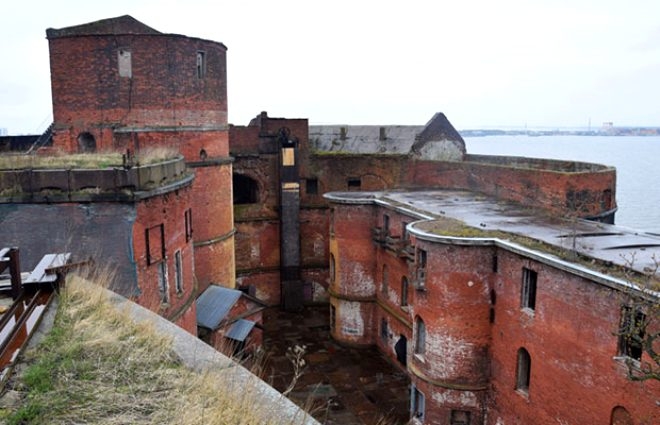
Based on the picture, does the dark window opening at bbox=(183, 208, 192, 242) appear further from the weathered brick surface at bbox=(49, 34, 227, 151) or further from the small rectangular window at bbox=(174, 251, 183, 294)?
the weathered brick surface at bbox=(49, 34, 227, 151)

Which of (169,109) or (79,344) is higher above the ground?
(169,109)

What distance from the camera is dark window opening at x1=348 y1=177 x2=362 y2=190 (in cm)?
2925

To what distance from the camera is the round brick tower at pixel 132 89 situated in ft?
57.8

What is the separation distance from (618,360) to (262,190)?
20.1 meters

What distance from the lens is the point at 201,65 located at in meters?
19.6

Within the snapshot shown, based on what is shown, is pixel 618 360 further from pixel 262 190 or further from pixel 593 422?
pixel 262 190

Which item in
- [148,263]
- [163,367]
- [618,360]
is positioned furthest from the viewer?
[148,263]

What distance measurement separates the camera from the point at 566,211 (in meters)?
18.3

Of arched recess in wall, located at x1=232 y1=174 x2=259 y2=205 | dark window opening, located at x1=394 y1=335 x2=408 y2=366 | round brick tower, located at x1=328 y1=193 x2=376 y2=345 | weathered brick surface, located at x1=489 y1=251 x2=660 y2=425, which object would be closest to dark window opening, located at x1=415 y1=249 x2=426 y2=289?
weathered brick surface, located at x1=489 y1=251 x2=660 y2=425

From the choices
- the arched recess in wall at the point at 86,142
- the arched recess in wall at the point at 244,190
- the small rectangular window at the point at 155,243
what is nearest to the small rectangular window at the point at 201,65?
the arched recess in wall at the point at 86,142

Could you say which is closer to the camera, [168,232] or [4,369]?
[4,369]

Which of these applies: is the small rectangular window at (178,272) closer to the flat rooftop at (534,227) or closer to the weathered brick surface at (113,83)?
the weathered brick surface at (113,83)

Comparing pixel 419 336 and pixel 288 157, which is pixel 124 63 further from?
pixel 419 336

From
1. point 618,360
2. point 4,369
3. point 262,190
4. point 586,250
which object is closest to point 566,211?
point 586,250
